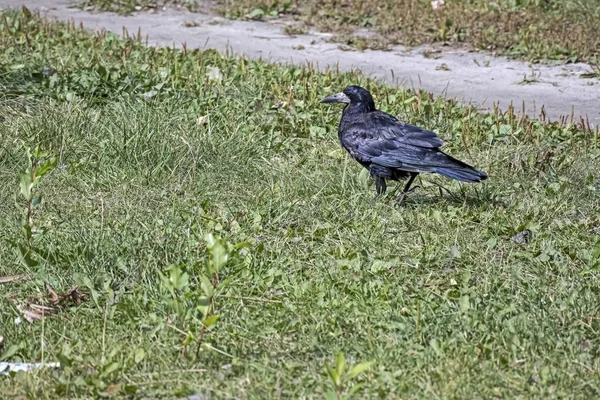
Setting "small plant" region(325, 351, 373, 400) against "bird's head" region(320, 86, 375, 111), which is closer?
"small plant" region(325, 351, 373, 400)

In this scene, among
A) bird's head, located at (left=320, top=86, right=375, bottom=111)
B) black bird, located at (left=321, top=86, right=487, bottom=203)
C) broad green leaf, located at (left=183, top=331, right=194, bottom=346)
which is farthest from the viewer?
bird's head, located at (left=320, top=86, right=375, bottom=111)

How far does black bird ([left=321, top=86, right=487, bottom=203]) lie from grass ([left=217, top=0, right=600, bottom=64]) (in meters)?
4.30

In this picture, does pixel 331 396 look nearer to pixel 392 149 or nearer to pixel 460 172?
pixel 460 172

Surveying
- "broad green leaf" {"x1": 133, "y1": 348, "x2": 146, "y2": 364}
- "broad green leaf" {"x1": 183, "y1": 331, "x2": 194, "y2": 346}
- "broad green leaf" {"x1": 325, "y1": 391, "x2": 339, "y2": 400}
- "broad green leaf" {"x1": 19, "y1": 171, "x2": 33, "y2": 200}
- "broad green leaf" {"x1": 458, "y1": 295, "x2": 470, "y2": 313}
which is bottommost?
"broad green leaf" {"x1": 133, "y1": 348, "x2": 146, "y2": 364}

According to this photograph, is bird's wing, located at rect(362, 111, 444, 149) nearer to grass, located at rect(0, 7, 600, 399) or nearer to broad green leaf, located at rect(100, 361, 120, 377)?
grass, located at rect(0, 7, 600, 399)

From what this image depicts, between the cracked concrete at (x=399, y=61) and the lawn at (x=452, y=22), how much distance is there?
0.62 feet

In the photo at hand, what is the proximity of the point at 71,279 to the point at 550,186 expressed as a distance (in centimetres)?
312

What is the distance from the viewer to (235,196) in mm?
6207

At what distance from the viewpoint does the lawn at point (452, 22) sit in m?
10.2

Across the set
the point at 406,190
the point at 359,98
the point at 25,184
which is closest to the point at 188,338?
the point at 25,184

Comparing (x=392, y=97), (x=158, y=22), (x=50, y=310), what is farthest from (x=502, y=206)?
(x=158, y=22)

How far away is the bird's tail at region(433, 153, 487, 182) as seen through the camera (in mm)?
5691

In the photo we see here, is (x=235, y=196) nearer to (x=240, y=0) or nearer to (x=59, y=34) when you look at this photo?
(x=59, y=34)

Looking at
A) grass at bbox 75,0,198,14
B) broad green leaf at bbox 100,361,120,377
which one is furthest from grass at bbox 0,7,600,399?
grass at bbox 75,0,198,14
